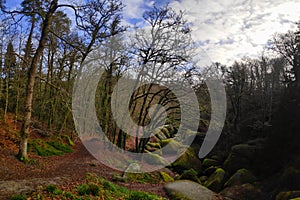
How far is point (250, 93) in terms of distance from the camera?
25.9 meters

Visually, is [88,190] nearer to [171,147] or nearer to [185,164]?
A: [185,164]

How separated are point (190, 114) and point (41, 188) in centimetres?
1027

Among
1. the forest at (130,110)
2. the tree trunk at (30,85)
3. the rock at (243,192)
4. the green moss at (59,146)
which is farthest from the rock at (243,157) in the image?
the tree trunk at (30,85)

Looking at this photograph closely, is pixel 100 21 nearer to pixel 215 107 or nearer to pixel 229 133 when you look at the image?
pixel 215 107

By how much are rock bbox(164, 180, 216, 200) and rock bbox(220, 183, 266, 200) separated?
5.58ft

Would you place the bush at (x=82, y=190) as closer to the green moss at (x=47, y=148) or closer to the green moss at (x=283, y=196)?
the green moss at (x=47, y=148)

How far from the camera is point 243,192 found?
11234mm

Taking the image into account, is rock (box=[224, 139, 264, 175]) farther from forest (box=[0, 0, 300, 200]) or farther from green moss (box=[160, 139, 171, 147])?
green moss (box=[160, 139, 171, 147])

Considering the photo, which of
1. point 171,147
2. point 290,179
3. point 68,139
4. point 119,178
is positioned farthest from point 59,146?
point 290,179

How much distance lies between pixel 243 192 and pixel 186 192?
3.78 metres

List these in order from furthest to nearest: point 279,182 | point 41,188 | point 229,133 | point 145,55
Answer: point 229,133 < point 145,55 < point 279,182 < point 41,188

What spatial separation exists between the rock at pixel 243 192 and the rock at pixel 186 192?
67.0 inches

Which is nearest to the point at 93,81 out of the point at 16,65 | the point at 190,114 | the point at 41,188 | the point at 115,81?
the point at 115,81

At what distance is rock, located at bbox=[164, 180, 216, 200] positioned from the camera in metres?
8.90
